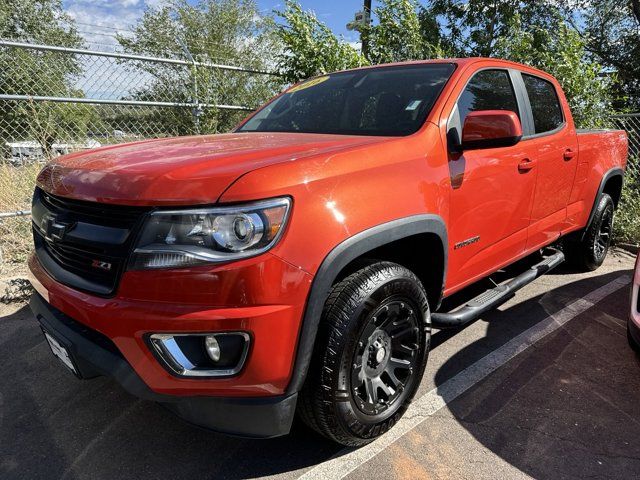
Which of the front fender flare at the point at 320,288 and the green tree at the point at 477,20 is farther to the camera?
the green tree at the point at 477,20

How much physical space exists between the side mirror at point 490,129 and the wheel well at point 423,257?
0.56 metres

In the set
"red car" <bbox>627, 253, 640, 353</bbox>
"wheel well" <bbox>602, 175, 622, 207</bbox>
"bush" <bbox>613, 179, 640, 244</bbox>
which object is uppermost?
"wheel well" <bbox>602, 175, 622, 207</bbox>

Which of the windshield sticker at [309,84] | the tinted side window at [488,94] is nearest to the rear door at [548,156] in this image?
the tinted side window at [488,94]

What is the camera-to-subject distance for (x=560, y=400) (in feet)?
8.68

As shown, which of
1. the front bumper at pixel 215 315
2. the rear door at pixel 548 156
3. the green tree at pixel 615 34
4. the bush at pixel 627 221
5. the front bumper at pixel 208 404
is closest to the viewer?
the front bumper at pixel 215 315

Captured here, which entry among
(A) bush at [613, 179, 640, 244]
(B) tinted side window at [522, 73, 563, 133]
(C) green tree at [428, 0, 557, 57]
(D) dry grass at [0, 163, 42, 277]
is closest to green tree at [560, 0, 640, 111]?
(C) green tree at [428, 0, 557, 57]

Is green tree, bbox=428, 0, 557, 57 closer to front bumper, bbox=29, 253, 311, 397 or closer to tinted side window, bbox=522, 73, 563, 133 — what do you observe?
tinted side window, bbox=522, 73, 563, 133

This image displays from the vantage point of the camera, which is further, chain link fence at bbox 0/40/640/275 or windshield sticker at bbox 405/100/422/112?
chain link fence at bbox 0/40/640/275

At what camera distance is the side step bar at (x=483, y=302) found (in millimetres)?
2641

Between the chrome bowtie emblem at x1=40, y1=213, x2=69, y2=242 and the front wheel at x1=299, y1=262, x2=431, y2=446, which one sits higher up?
the chrome bowtie emblem at x1=40, y1=213, x2=69, y2=242

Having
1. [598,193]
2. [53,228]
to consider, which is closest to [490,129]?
[53,228]

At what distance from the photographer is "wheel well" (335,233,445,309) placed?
2.38 meters

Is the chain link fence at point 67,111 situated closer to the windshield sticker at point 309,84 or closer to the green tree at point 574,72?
the windshield sticker at point 309,84

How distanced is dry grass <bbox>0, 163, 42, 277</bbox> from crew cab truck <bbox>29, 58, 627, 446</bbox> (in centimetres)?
291
